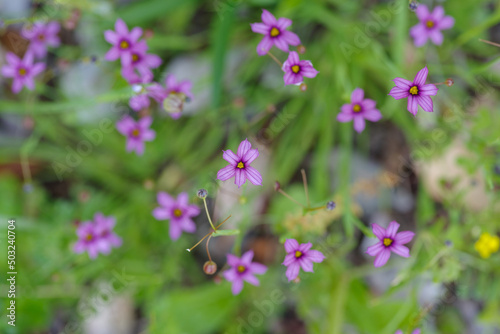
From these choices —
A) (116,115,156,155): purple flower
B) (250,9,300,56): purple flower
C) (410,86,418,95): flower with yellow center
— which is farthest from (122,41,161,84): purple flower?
(410,86,418,95): flower with yellow center

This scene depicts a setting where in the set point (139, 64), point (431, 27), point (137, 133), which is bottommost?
point (137, 133)

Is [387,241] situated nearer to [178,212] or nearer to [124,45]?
[178,212]

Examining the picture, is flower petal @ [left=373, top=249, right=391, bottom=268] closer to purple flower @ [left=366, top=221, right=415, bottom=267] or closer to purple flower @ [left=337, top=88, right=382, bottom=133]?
purple flower @ [left=366, top=221, right=415, bottom=267]

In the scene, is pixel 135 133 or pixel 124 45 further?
pixel 135 133

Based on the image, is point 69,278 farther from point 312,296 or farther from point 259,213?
point 312,296

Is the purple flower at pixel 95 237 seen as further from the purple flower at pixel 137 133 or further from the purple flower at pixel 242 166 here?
the purple flower at pixel 242 166

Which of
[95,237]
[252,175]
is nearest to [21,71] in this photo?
[95,237]

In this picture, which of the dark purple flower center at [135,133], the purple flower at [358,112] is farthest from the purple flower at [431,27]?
the dark purple flower center at [135,133]
